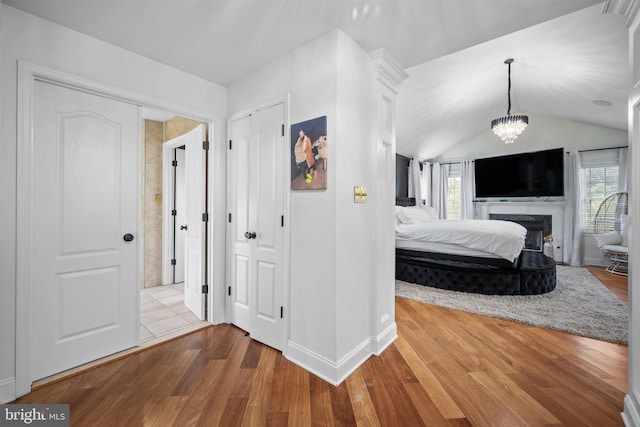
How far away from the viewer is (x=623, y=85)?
3.67m

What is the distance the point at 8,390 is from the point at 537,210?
26.5 feet

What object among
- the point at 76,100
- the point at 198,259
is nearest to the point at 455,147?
the point at 198,259

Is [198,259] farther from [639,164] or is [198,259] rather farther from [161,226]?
[639,164]

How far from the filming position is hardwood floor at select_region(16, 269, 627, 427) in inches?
61.8

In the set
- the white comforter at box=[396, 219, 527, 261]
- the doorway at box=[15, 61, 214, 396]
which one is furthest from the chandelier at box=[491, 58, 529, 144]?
the doorway at box=[15, 61, 214, 396]

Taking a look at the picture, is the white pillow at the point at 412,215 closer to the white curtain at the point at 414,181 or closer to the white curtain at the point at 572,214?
the white curtain at the point at 414,181

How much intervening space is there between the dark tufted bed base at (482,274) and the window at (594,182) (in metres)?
2.42

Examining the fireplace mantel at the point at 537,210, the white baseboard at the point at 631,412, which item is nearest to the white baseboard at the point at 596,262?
the fireplace mantel at the point at 537,210

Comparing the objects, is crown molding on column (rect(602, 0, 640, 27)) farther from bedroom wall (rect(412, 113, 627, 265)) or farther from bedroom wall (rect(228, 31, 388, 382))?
bedroom wall (rect(412, 113, 627, 265))

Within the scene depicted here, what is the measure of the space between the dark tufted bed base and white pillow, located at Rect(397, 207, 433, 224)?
69cm

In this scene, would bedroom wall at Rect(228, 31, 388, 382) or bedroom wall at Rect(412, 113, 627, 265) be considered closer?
bedroom wall at Rect(228, 31, 388, 382)

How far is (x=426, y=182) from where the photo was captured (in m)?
7.45

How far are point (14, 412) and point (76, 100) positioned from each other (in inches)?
80.1

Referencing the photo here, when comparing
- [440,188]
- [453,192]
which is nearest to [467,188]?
[453,192]
